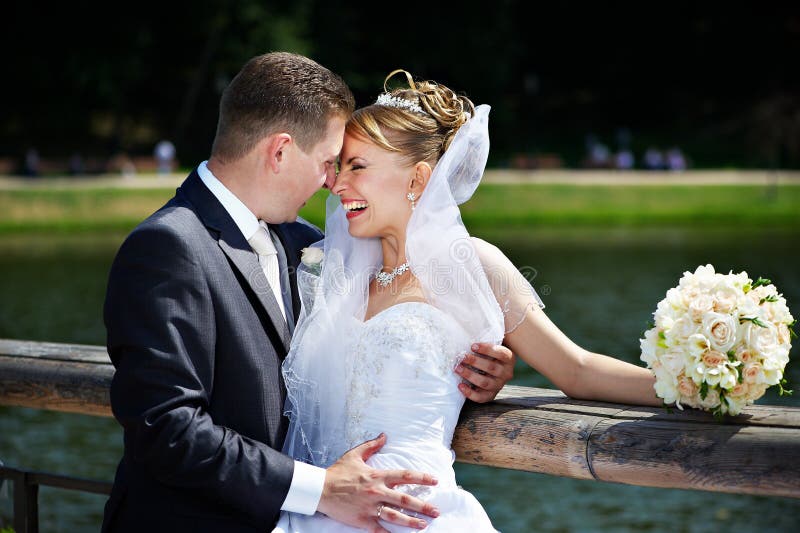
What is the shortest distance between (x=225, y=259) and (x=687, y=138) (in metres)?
48.2

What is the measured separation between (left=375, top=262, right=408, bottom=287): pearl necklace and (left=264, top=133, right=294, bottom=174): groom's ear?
0.58 metres

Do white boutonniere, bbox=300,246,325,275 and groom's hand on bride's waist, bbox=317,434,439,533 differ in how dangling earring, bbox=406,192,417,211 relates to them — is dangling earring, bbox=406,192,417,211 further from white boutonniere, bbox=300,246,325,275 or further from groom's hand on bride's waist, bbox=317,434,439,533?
groom's hand on bride's waist, bbox=317,434,439,533

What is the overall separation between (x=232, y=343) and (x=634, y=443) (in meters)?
1.15

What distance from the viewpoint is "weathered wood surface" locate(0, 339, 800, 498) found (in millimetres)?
2725

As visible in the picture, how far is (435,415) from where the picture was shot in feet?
10.6

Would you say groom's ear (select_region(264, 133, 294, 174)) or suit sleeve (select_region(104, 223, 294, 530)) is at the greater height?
groom's ear (select_region(264, 133, 294, 174))

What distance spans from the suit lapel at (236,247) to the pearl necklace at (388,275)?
0.49m

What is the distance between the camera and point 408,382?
3291 millimetres

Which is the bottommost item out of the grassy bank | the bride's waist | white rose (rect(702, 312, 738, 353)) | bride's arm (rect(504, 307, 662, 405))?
the grassy bank

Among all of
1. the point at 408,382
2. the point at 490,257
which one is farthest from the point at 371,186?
the point at 408,382

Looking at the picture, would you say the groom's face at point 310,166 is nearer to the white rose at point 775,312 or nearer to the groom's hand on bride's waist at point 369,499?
the groom's hand on bride's waist at point 369,499

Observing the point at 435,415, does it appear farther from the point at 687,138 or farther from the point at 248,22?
the point at 687,138

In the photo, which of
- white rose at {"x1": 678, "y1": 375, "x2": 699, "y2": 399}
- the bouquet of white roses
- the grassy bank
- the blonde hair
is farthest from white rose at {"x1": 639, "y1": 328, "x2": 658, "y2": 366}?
the grassy bank

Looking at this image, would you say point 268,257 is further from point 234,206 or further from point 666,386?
point 666,386
